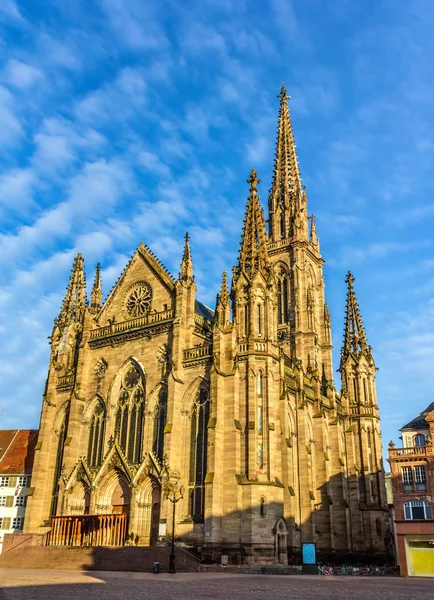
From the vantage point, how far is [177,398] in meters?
45.5

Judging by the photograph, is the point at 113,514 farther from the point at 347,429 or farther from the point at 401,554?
the point at 347,429

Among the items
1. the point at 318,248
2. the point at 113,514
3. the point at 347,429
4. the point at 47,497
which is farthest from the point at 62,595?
the point at 318,248

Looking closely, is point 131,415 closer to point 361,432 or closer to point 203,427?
point 203,427

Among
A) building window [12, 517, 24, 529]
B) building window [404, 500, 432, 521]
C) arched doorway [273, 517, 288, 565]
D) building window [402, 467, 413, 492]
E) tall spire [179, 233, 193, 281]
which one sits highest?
tall spire [179, 233, 193, 281]

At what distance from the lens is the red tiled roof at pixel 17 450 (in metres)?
60.4

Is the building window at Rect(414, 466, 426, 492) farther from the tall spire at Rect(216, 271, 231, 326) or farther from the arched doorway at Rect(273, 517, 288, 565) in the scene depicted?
the tall spire at Rect(216, 271, 231, 326)

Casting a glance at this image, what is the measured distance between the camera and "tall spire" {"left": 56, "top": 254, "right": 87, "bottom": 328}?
59647mm

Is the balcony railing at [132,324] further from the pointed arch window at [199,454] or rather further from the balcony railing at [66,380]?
the pointed arch window at [199,454]

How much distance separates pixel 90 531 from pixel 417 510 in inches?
964

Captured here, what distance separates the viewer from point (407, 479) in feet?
151

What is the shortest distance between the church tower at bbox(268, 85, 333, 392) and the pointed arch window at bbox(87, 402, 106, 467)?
912 inches

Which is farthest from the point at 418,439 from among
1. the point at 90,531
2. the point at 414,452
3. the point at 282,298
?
the point at 90,531

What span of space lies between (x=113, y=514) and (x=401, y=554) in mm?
20270

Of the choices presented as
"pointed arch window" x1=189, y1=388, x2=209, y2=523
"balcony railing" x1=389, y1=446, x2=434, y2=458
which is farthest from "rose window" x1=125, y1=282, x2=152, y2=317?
"balcony railing" x1=389, y1=446, x2=434, y2=458
